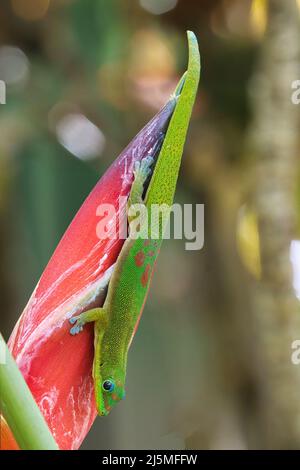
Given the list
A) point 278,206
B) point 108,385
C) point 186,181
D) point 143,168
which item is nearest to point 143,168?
point 143,168

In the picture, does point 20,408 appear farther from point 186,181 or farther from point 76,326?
point 186,181

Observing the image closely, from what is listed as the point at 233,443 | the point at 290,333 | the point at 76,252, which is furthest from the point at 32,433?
the point at 233,443

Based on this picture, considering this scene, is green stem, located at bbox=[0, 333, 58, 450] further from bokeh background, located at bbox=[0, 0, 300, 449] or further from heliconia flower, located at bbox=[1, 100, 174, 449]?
bokeh background, located at bbox=[0, 0, 300, 449]

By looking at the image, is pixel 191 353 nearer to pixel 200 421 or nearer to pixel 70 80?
pixel 200 421

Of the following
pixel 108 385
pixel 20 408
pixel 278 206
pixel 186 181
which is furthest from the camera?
pixel 186 181

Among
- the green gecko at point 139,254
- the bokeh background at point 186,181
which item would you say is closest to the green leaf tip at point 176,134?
the green gecko at point 139,254

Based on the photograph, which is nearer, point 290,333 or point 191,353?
point 290,333
